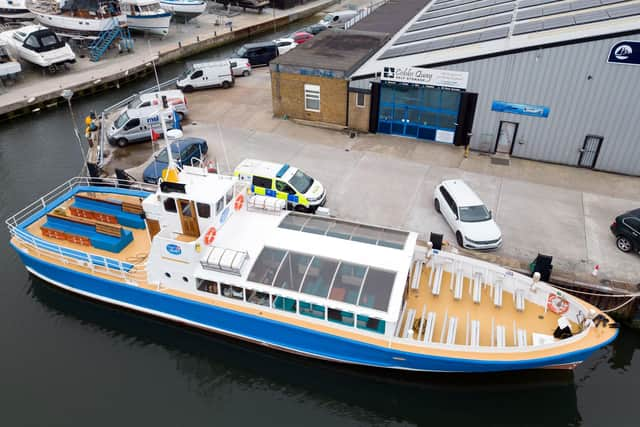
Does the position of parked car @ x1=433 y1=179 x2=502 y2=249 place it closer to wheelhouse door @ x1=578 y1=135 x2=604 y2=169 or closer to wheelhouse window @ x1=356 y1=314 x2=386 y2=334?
wheelhouse window @ x1=356 y1=314 x2=386 y2=334

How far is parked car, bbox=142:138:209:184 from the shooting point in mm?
23297

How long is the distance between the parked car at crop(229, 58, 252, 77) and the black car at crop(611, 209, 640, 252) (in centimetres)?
2731

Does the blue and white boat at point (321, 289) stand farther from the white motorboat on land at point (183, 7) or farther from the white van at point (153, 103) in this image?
the white motorboat on land at point (183, 7)

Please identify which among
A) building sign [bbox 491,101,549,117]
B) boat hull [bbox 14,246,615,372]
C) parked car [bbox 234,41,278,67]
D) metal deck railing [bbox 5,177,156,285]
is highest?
building sign [bbox 491,101,549,117]

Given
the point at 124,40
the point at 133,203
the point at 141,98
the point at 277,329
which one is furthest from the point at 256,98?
the point at 277,329

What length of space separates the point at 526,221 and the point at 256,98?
19.8m

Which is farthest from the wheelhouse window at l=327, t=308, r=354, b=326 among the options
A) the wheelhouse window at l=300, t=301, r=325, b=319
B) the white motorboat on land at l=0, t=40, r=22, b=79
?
the white motorboat on land at l=0, t=40, r=22, b=79

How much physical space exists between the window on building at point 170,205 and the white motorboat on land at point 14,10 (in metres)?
44.9

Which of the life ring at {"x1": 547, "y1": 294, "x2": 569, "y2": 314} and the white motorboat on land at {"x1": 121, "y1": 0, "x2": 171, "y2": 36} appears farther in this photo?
the white motorboat on land at {"x1": 121, "y1": 0, "x2": 171, "y2": 36}

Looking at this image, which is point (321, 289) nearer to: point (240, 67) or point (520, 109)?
point (520, 109)

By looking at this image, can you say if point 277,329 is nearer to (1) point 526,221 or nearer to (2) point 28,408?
(2) point 28,408

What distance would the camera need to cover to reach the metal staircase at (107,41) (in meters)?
41.9

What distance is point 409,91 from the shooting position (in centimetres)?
2644

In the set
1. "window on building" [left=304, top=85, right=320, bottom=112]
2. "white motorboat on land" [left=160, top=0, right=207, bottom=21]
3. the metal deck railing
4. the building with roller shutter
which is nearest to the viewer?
the metal deck railing
